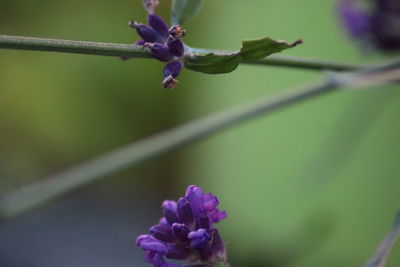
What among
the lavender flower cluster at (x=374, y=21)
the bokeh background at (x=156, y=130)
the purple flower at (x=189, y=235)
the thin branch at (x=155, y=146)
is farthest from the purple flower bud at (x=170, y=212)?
the bokeh background at (x=156, y=130)

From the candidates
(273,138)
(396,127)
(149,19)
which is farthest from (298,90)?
(273,138)

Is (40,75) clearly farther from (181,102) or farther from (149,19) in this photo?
(149,19)

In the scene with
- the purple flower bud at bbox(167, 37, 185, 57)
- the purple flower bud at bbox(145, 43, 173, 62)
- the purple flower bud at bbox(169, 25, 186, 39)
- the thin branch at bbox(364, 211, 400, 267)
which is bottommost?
the thin branch at bbox(364, 211, 400, 267)

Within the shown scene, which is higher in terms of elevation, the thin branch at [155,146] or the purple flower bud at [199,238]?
the thin branch at [155,146]

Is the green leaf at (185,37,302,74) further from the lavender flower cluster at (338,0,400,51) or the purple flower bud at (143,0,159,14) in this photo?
the lavender flower cluster at (338,0,400,51)

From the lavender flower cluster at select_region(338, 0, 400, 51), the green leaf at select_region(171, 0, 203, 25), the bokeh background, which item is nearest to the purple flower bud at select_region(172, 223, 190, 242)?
the green leaf at select_region(171, 0, 203, 25)

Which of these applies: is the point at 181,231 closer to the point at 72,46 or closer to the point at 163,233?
the point at 163,233

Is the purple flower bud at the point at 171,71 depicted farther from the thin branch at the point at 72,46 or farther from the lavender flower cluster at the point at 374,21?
the lavender flower cluster at the point at 374,21
